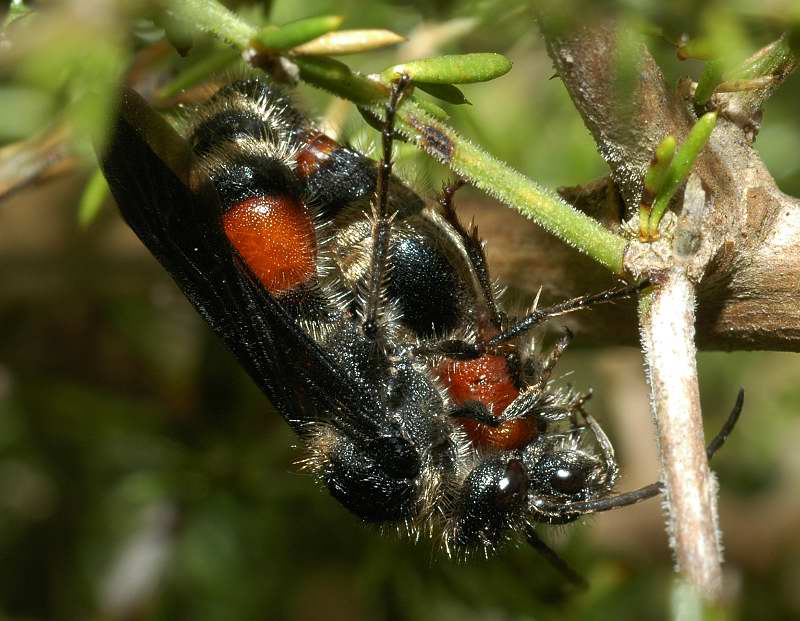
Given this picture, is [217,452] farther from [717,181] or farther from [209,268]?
[717,181]

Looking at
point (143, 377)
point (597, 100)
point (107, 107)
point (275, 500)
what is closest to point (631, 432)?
point (275, 500)

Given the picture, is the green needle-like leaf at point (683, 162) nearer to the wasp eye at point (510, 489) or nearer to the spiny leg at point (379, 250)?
the spiny leg at point (379, 250)

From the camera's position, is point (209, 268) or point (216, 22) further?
point (209, 268)

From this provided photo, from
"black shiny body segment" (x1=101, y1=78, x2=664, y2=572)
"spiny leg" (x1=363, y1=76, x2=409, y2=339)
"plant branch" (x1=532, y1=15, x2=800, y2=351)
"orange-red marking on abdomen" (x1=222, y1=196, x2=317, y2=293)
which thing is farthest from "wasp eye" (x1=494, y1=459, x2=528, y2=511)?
"orange-red marking on abdomen" (x1=222, y1=196, x2=317, y2=293)

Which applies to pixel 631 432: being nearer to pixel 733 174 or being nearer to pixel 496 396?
pixel 496 396

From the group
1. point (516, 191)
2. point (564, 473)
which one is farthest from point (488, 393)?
point (516, 191)

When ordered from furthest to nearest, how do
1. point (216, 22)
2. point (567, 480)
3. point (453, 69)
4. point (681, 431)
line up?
point (567, 480)
point (453, 69)
point (216, 22)
point (681, 431)

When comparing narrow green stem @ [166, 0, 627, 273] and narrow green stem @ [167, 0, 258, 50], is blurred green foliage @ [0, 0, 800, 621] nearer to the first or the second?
narrow green stem @ [166, 0, 627, 273]

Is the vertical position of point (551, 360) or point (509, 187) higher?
point (509, 187)
